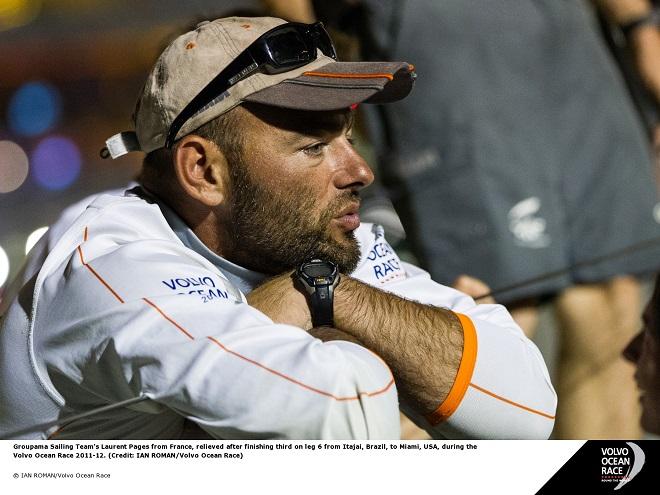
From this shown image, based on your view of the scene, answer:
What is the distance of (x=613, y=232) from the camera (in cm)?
252

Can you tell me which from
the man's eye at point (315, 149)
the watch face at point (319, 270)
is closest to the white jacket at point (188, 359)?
the watch face at point (319, 270)

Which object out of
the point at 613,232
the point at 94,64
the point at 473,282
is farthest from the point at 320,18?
the point at 613,232

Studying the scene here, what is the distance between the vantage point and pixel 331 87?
1.58m

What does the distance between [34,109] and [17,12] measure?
20 centimetres

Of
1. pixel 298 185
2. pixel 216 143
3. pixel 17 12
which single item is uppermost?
pixel 17 12

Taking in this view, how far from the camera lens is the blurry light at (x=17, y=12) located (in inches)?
80.7

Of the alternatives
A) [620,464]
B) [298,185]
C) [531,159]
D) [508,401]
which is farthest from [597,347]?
[298,185]

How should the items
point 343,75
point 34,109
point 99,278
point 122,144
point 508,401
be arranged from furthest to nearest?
point 34,109 → point 122,144 → point 343,75 → point 508,401 → point 99,278

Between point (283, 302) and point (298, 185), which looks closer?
point (283, 302)

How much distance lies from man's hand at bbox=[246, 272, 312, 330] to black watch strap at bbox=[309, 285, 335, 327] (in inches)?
0.4

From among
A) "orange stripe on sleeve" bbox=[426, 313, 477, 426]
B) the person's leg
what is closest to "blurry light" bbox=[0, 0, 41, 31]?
"orange stripe on sleeve" bbox=[426, 313, 477, 426]

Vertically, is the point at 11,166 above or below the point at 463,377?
above

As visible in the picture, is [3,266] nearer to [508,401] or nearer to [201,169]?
[201,169]

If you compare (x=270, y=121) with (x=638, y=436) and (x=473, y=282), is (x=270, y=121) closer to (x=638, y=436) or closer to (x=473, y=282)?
(x=473, y=282)
